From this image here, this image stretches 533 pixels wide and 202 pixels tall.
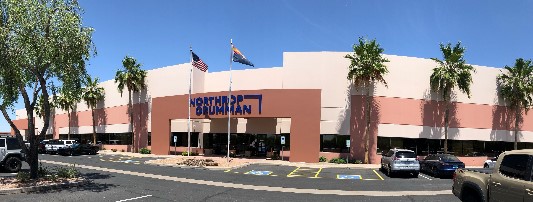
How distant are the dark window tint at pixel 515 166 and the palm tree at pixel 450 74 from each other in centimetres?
2788

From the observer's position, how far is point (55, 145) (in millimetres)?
42781

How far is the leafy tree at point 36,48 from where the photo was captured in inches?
611

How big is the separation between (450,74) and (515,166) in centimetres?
2878

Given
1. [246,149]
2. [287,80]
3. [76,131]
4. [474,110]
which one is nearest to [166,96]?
[246,149]

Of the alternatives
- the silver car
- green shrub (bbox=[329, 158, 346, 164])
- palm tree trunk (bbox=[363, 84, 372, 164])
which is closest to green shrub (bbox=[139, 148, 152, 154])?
green shrub (bbox=[329, 158, 346, 164])

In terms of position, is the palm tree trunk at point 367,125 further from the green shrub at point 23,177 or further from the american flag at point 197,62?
the green shrub at point 23,177

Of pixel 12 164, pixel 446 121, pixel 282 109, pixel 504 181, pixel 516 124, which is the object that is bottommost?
pixel 12 164

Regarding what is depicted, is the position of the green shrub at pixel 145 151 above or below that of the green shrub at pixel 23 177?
below

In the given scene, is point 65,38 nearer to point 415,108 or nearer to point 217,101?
point 217,101

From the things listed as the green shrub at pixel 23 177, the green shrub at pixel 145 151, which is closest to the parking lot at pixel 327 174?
the green shrub at pixel 23 177

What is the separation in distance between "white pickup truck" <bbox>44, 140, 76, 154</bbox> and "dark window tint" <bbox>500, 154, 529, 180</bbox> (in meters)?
41.7

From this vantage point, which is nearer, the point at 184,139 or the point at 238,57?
the point at 238,57

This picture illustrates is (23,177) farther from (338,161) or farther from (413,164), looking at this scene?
(338,161)

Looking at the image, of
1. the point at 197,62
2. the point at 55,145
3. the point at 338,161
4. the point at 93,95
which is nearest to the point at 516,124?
the point at 338,161
